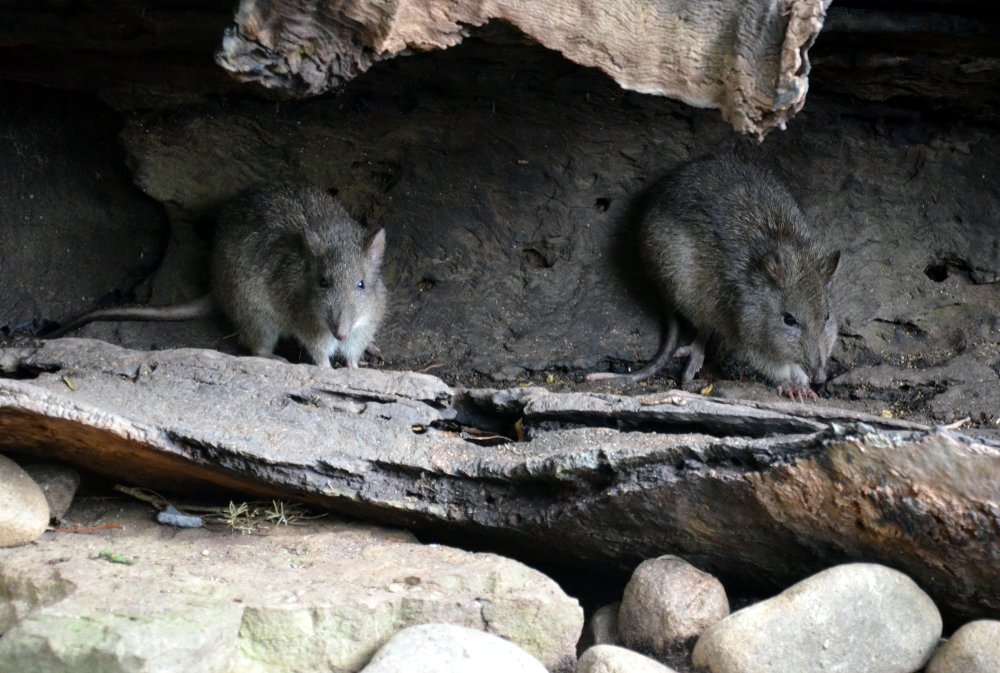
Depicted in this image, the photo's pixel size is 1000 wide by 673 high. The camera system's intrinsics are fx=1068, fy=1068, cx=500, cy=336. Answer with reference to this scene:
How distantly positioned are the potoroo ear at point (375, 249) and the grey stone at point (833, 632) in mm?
4059

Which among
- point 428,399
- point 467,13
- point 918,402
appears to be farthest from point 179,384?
point 918,402

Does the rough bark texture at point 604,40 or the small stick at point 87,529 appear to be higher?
the rough bark texture at point 604,40

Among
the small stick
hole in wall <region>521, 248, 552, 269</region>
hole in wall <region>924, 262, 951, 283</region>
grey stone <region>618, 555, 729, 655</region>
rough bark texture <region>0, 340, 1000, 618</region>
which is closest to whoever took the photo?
rough bark texture <region>0, 340, 1000, 618</region>

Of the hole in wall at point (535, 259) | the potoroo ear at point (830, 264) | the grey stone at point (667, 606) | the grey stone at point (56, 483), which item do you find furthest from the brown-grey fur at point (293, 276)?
the grey stone at point (667, 606)

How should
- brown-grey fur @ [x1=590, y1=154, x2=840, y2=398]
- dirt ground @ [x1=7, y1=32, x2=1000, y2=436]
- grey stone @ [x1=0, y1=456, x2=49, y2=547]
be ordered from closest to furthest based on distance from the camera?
1. grey stone @ [x1=0, y1=456, x2=49, y2=547]
2. dirt ground @ [x1=7, y1=32, x2=1000, y2=436]
3. brown-grey fur @ [x1=590, y1=154, x2=840, y2=398]

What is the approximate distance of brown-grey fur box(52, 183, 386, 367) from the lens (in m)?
7.36

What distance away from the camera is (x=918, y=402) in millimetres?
6859

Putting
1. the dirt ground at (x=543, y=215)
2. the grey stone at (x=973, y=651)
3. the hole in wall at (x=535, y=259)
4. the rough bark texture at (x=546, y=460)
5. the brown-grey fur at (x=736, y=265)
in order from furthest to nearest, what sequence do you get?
the hole in wall at (x=535, y=259) → the brown-grey fur at (x=736, y=265) → the dirt ground at (x=543, y=215) → the rough bark texture at (x=546, y=460) → the grey stone at (x=973, y=651)

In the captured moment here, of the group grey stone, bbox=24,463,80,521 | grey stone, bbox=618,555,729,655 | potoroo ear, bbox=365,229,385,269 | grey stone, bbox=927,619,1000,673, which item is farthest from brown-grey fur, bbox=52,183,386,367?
grey stone, bbox=927,619,1000,673

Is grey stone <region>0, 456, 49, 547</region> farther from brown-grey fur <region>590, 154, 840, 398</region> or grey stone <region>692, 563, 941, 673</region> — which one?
brown-grey fur <region>590, 154, 840, 398</region>

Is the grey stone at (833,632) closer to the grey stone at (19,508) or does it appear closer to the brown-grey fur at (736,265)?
the grey stone at (19,508)

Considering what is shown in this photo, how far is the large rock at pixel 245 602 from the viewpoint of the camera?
3.81 m

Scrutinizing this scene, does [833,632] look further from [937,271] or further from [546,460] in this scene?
[937,271]

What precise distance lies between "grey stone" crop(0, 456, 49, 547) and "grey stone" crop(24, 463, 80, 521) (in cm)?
13
